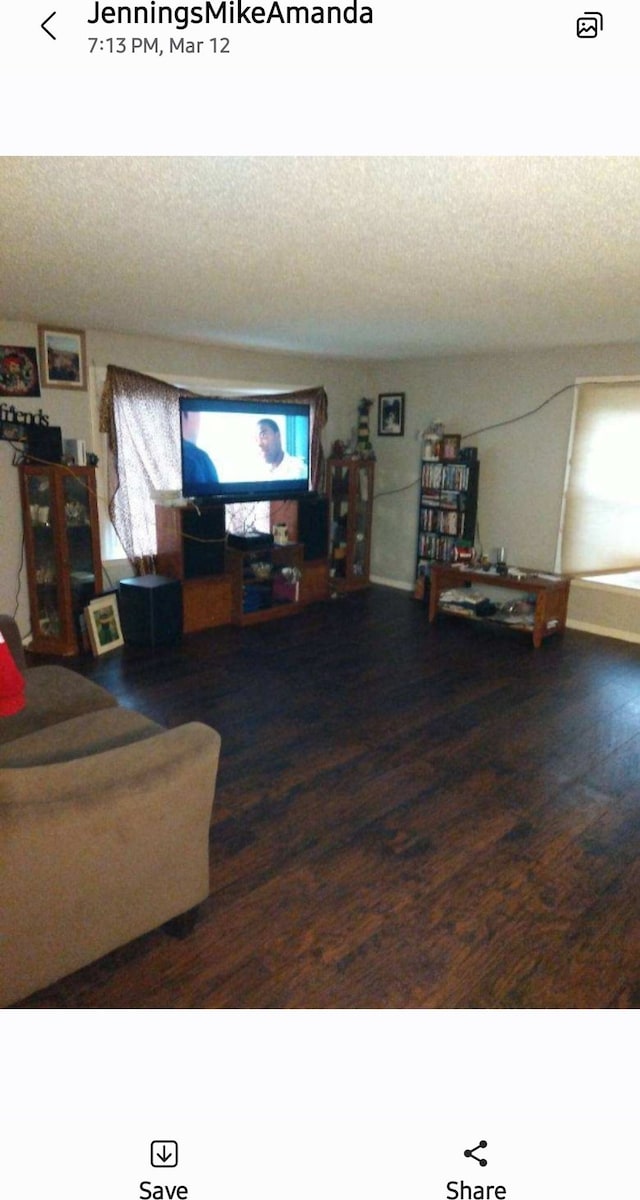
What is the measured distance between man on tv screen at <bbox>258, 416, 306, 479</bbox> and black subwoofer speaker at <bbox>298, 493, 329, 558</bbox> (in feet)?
0.96

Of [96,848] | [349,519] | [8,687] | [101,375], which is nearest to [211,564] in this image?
[101,375]

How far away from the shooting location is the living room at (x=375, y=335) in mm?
1724

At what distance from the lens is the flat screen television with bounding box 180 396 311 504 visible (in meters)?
4.92

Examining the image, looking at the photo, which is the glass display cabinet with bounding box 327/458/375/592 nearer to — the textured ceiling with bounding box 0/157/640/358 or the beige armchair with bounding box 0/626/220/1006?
the textured ceiling with bounding box 0/157/640/358

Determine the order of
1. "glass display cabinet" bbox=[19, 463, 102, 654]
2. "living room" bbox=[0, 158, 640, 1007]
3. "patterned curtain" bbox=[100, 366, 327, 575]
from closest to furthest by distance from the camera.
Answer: "living room" bbox=[0, 158, 640, 1007], "glass display cabinet" bbox=[19, 463, 102, 654], "patterned curtain" bbox=[100, 366, 327, 575]

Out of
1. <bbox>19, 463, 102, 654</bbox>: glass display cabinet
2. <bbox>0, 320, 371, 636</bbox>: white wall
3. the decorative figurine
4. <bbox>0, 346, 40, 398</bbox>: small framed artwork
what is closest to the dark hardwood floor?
<bbox>19, 463, 102, 654</bbox>: glass display cabinet

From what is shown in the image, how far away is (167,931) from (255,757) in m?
1.07

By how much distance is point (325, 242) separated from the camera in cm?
225

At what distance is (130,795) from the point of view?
1.61 m

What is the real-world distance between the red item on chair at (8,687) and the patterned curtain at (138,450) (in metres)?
3.20

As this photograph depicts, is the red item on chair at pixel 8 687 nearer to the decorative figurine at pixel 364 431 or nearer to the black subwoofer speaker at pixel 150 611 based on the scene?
the black subwoofer speaker at pixel 150 611
